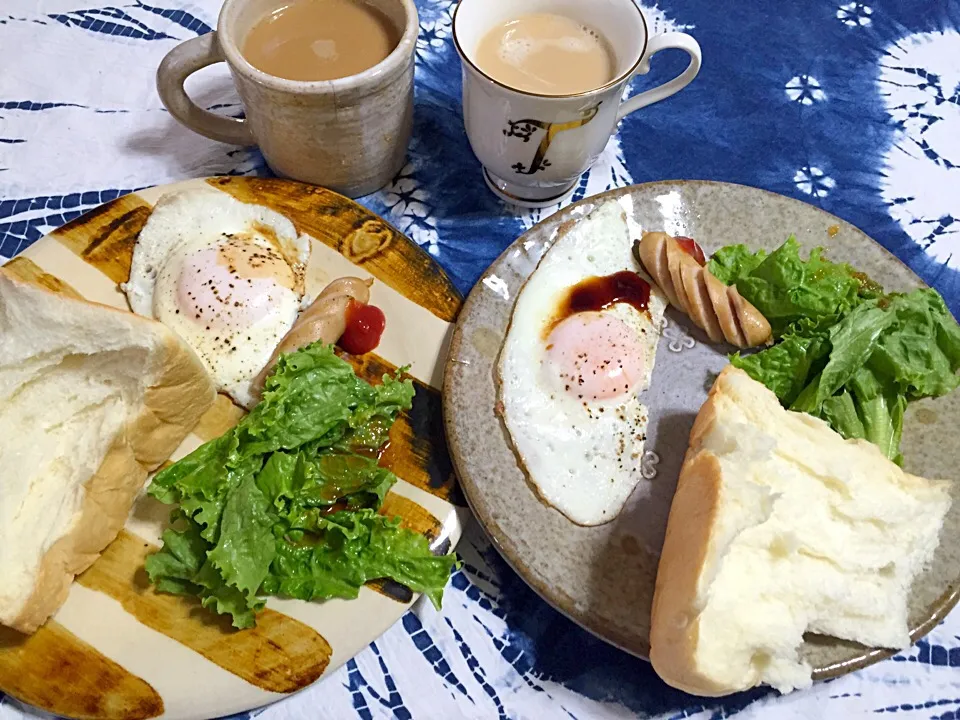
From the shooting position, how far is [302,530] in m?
2.00

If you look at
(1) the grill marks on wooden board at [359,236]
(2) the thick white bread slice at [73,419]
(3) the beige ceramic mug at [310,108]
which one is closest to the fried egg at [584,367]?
(1) the grill marks on wooden board at [359,236]

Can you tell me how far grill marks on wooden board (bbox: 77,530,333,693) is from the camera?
5.98ft

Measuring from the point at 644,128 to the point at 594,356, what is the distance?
1149mm

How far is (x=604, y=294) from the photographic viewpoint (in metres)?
2.33

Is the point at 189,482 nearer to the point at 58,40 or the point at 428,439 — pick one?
the point at 428,439

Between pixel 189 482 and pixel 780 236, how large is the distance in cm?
195

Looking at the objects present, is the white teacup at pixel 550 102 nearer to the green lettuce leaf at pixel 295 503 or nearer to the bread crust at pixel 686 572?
the green lettuce leaf at pixel 295 503

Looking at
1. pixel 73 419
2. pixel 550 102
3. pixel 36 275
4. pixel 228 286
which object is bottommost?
pixel 73 419

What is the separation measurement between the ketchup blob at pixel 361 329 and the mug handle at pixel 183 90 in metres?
0.76

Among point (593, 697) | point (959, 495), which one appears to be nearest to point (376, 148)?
point (593, 697)

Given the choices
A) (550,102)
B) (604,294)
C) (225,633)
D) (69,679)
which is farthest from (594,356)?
(69,679)

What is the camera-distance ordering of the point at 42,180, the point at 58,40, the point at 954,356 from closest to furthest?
1. the point at 954,356
2. the point at 42,180
3. the point at 58,40

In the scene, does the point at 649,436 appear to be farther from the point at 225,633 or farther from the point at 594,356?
the point at 225,633

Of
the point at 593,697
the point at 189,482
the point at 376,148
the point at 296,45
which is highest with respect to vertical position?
the point at 296,45
